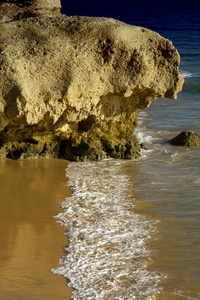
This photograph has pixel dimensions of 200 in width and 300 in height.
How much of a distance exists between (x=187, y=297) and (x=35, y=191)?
348 cm


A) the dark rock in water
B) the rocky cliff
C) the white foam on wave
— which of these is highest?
the rocky cliff

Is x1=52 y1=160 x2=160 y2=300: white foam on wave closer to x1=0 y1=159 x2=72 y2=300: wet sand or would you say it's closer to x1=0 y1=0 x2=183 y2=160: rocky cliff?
x1=0 y1=159 x2=72 y2=300: wet sand

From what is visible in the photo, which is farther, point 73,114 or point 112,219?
point 73,114

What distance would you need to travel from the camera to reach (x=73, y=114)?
26.4 feet

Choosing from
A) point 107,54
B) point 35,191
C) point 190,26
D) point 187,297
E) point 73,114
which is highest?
point 190,26

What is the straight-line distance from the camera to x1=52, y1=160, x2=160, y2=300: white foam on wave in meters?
4.60

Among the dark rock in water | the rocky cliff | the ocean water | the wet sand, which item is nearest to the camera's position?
the wet sand

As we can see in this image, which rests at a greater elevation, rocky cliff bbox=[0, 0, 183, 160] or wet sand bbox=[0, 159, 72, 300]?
rocky cliff bbox=[0, 0, 183, 160]

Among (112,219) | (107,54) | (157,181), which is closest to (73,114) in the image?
(107,54)

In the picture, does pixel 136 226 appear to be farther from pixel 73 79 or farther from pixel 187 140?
pixel 187 140

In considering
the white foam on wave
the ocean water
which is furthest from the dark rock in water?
the white foam on wave

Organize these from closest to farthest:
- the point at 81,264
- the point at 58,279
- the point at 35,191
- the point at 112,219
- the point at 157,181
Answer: the point at 58,279, the point at 81,264, the point at 112,219, the point at 35,191, the point at 157,181

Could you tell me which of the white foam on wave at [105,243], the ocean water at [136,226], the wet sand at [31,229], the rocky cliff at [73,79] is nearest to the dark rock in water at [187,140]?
the ocean water at [136,226]

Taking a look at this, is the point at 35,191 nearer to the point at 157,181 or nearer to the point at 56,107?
the point at 56,107
